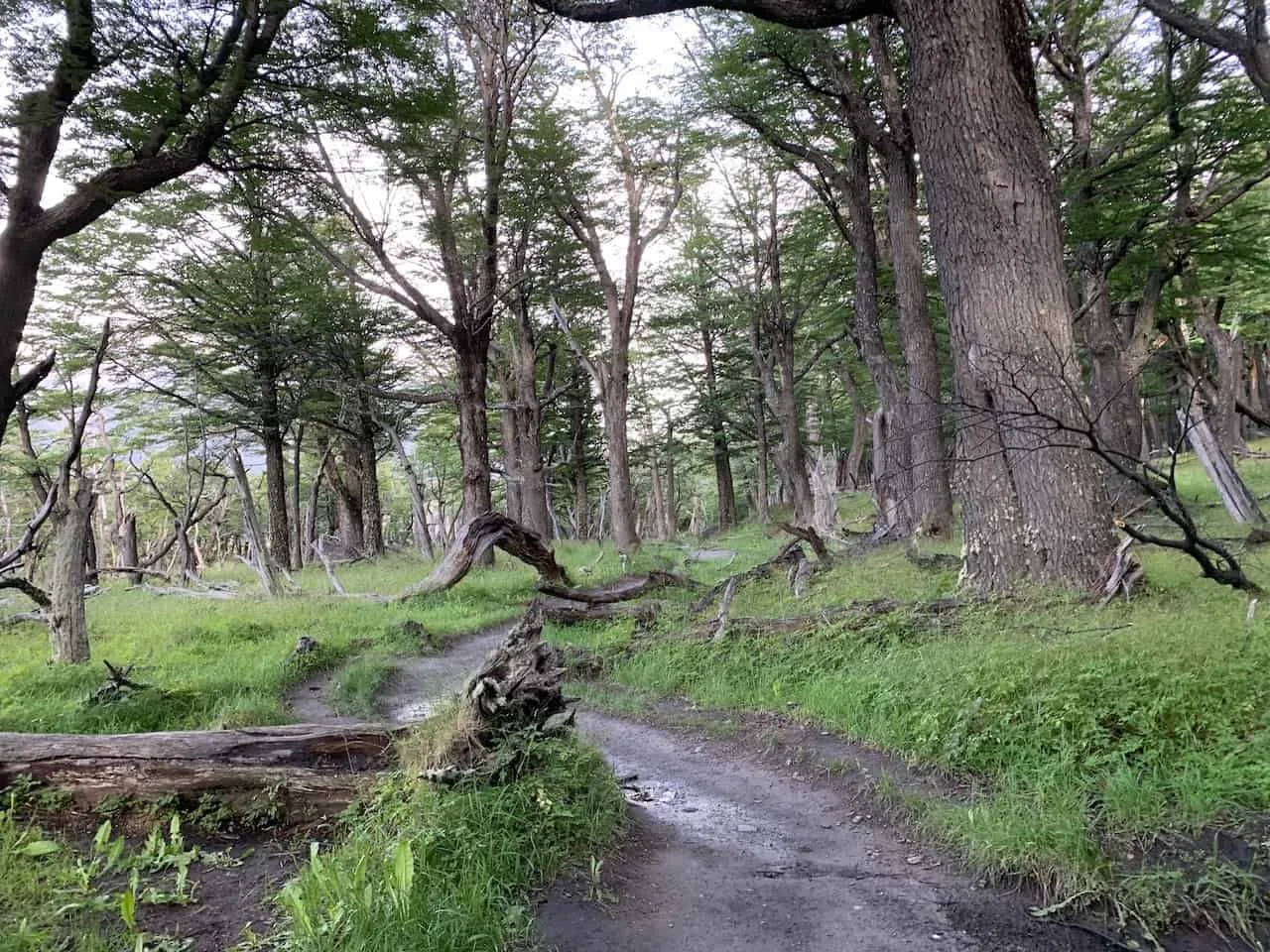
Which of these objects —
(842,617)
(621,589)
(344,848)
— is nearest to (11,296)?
(344,848)

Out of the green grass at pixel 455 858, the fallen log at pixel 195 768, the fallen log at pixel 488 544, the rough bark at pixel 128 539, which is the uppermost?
the rough bark at pixel 128 539

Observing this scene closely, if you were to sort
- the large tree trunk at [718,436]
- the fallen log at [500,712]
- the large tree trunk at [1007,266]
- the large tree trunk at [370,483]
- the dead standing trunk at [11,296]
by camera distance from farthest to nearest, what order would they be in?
the large tree trunk at [718,436] < the large tree trunk at [370,483] < the large tree trunk at [1007,266] < the dead standing trunk at [11,296] < the fallen log at [500,712]

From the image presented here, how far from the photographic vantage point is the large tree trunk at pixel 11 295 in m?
4.18

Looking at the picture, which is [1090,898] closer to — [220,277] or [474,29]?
[474,29]

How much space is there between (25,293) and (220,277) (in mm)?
13124

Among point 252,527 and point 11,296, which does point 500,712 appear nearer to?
point 11,296

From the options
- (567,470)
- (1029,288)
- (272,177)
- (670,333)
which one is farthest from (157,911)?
(567,470)


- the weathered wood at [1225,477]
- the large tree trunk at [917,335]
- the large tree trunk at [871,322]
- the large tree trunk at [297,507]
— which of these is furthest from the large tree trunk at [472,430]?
the weathered wood at [1225,477]

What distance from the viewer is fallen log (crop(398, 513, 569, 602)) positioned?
11695 millimetres

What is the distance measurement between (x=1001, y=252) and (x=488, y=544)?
27.3 feet

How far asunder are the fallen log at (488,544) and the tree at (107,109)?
743cm

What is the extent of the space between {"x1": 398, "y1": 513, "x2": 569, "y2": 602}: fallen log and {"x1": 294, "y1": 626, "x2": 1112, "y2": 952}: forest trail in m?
6.75

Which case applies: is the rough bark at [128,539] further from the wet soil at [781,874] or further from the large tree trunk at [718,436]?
the wet soil at [781,874]

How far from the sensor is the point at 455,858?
3.34 m
